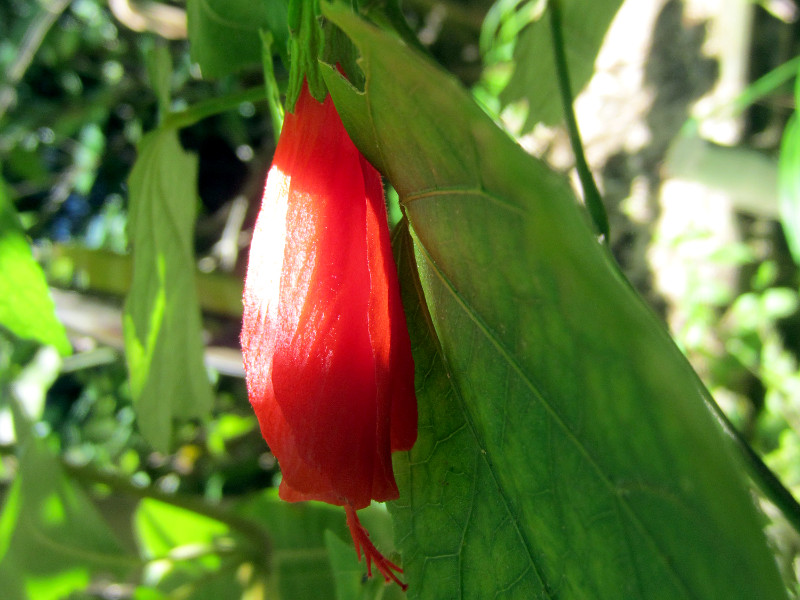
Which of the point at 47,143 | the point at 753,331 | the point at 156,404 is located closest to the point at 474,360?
the point at 156,404

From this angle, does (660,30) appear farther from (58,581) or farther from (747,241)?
(58,581)

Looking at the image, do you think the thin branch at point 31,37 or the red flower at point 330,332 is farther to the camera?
the thin branch at point 31,37

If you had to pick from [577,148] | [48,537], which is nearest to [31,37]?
[48,537]

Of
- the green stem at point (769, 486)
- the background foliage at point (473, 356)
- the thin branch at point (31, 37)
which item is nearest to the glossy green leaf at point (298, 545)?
the background foliage at point (473, 356)

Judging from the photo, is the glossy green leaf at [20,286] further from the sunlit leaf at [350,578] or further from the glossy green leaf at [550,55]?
the glossy green leaf at [550,55]

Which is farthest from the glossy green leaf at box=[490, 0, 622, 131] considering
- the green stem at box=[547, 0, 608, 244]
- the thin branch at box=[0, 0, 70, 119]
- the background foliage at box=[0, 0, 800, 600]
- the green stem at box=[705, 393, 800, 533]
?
the thin branch at box=[0, 0, 70, 119]

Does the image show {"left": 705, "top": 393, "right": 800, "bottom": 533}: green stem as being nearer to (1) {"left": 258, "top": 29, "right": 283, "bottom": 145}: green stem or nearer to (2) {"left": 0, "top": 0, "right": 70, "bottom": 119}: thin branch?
(1) {"left": 258, "top": 29, "right": 283, "bottom": 145}: green stem
